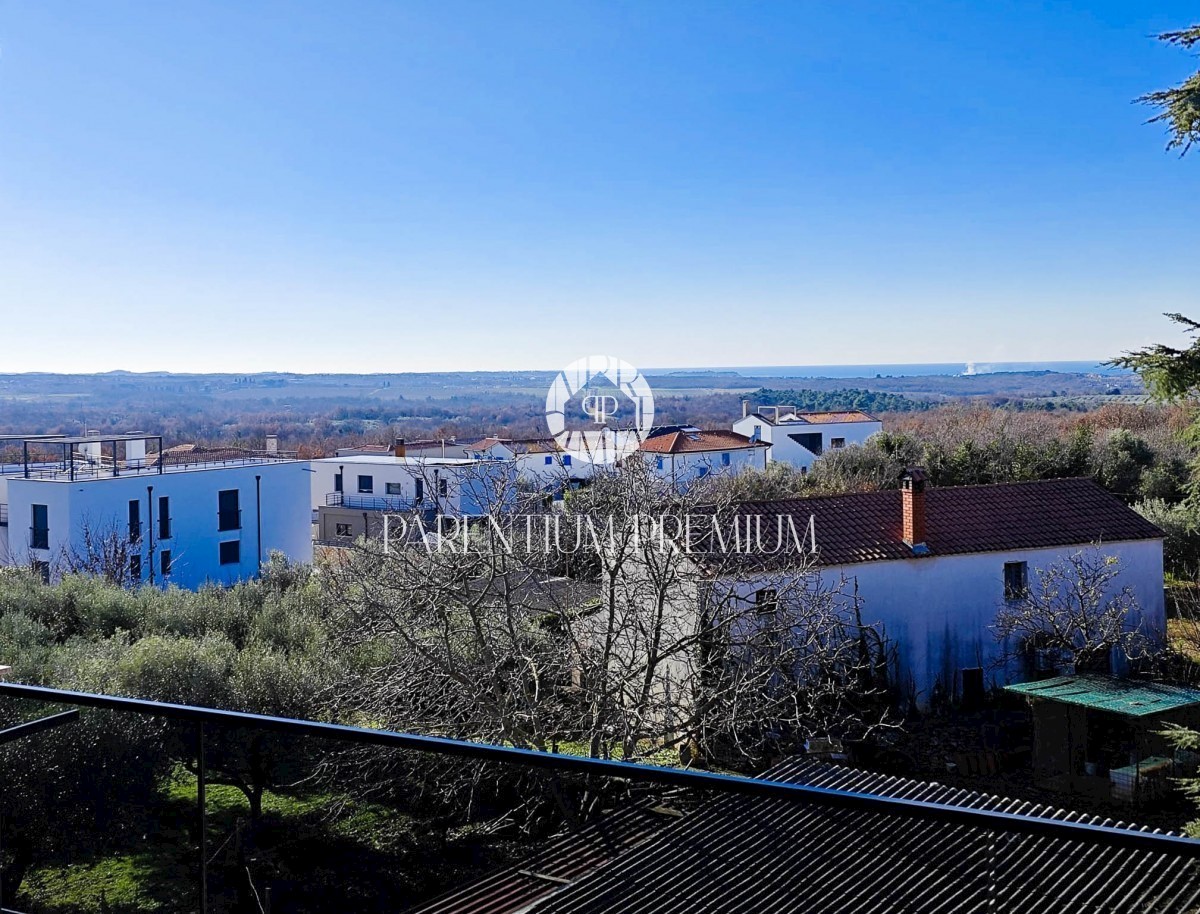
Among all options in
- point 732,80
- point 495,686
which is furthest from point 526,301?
point 495,686

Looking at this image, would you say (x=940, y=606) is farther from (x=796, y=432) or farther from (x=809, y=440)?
(x=809, y=440)

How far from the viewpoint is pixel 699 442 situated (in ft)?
106

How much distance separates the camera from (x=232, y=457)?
2816 centimetres

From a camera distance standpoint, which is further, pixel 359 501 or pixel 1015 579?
pixel 359 501

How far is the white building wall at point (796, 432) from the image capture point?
115 ft

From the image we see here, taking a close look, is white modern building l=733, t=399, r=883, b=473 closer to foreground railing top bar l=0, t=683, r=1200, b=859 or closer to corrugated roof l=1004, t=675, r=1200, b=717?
corrugated roof l=1004, t=675, r=1200, b=717

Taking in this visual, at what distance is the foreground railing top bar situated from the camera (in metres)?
1.13

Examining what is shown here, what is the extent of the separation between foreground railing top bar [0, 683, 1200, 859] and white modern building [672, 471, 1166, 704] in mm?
12319

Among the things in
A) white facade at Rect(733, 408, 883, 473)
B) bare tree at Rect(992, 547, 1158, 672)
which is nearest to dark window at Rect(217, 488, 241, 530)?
white facade at Rect(733, 408, 883, 473)

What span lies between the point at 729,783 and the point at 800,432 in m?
35.3

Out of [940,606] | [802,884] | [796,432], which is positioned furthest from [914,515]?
[796,432]

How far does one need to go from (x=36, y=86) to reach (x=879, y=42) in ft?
52.7

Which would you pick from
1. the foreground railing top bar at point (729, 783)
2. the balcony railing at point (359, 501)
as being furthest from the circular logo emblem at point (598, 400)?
the foreground railing top bar at point (729, 783)

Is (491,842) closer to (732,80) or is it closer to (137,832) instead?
(137,832)
